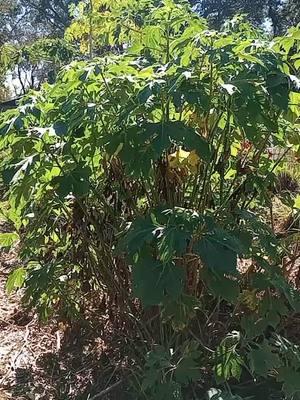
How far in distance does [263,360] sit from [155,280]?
1.28ft

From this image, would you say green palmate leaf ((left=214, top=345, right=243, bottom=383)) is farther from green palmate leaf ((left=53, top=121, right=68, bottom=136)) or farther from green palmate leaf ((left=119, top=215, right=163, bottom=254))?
green palmate leaf ((left=53, top=121, right=68, bottom=136))

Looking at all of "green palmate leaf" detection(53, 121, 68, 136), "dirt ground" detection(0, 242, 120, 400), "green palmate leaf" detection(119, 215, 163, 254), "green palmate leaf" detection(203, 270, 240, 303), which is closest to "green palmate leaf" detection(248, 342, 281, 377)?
"green palmate leaf" detection(203, 270, 240, 303)

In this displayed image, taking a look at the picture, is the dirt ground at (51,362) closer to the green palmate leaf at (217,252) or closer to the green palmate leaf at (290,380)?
the green palmate leaf at (290,380)

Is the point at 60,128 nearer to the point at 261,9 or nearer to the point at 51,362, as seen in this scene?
the point at 51,362


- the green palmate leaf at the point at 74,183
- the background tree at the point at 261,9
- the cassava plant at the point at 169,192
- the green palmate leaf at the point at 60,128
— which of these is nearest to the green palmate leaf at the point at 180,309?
the cassava plant at the point at 169,192

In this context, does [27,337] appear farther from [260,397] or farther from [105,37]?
[105,37]

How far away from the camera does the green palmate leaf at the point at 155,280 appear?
1535 millimetres

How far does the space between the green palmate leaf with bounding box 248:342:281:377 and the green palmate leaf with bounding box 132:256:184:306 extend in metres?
0.30

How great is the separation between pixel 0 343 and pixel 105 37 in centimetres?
132

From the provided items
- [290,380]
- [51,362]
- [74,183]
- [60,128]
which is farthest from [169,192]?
[51,362]

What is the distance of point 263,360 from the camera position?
1638mm

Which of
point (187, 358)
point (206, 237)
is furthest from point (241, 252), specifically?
point (187, 358)

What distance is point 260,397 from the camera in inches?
74.2

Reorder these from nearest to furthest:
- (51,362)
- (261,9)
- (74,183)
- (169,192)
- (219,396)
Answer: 1. (219,396)
2. (74,183)
3. (169,192)
4. (51,362)
5. (261,9)
